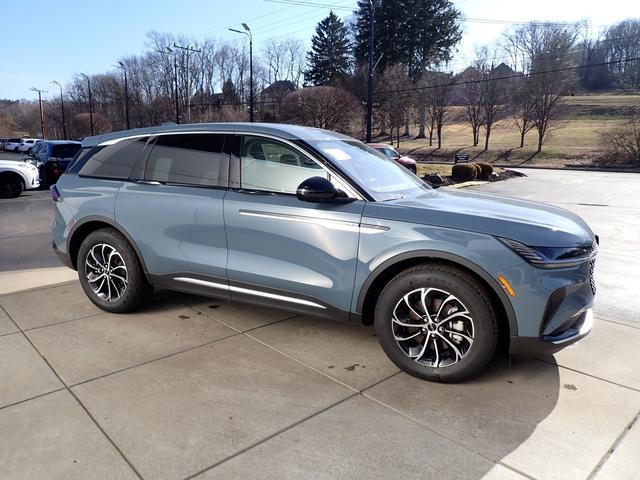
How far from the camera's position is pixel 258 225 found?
11.8ft

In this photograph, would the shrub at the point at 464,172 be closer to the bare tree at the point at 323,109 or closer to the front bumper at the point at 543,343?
the bare tree at the point at 323,109

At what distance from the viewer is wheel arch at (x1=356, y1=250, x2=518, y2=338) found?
2.94m

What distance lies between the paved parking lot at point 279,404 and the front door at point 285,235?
0.49 m

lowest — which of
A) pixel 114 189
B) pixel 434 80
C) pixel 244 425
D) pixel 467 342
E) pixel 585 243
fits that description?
pixel 244 425

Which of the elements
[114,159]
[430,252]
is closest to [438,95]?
[114,159]

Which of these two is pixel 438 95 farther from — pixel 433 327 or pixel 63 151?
pixel 433 327

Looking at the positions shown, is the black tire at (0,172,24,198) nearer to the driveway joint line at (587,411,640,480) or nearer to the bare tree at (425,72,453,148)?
the driveway joint line at (587,411,640,480)

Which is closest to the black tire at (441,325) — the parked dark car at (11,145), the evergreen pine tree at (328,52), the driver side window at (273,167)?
the driver side window at (273,167)

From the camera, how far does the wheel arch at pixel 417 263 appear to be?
2.94 meters

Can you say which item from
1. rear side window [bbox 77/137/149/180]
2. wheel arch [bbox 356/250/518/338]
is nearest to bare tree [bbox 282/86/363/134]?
rear side window [bbox 77/137/149/180]

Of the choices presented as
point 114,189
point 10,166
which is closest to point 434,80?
point 10,166

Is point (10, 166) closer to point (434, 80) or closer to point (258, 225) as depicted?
point (258, 225)

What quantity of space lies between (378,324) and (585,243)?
1.42 m

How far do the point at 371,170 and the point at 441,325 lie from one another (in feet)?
4.39
